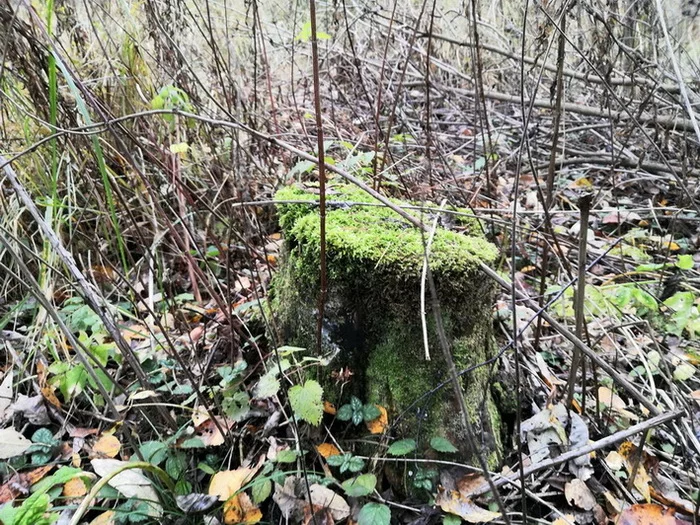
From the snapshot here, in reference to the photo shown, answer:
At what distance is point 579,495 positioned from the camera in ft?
4.99

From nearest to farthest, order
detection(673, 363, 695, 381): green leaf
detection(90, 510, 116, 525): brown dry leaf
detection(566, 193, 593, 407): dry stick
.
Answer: detection(566, 193, 593, 407): dry stick < detection(90, 510, 116, 525): brown dry leaf < detection(673, 363, 695, 381): green leaf

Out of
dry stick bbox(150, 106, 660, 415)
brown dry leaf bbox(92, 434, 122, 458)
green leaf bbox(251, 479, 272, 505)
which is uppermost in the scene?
dry stick bbox(150, 106, 660, 415)

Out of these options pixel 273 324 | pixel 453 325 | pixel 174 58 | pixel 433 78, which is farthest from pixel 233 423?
pixel 433 78

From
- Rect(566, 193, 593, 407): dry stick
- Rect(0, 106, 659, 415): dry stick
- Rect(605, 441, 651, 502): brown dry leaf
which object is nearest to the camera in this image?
Rect(566, 193, 593, 407): dry stick

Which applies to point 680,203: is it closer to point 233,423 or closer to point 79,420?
A: point 233,423

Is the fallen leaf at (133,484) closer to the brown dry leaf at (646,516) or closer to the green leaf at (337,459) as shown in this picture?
the green leaf at (337,459)

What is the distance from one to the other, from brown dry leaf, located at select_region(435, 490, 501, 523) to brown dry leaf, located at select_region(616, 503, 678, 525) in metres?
0.40

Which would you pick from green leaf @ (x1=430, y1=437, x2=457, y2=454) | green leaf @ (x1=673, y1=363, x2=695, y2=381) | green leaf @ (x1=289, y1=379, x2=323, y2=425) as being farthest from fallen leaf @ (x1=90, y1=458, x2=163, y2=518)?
green leaf @ (x1=673, y1=363, x2=695, y2=381)

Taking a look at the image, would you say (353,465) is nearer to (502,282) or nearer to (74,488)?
(502,282)

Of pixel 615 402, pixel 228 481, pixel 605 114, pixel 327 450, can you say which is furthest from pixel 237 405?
pixel 605 114

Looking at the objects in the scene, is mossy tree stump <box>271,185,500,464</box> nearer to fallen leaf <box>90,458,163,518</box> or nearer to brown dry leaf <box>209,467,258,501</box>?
brown dry leaf <box>209,467,258,501</box>

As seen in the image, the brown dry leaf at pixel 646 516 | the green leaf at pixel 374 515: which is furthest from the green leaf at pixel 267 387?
the brown dry leaf at pixel 646 516

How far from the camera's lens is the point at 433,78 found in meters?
4.54

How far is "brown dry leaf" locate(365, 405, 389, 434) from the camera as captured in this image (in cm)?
158
